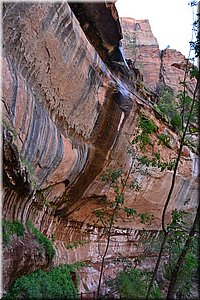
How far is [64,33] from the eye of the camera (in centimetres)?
730

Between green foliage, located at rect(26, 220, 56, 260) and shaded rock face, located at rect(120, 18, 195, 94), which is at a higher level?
shaded rock face, located at rect(120, 18, 195, 94)

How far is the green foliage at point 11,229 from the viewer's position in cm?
713

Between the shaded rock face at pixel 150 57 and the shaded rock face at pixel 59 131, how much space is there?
416 inches

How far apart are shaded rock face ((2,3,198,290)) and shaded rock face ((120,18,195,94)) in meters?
10.6

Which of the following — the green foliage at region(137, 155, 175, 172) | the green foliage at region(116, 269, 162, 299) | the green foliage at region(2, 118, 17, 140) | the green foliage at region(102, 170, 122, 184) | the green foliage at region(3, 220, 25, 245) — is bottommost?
the green foliage at region(116, 269, 162, 299)

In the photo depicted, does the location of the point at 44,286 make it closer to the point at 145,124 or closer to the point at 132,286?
the point at 132,286

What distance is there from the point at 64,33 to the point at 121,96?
3.40 m

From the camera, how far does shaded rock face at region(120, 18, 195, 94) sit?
23156 mm

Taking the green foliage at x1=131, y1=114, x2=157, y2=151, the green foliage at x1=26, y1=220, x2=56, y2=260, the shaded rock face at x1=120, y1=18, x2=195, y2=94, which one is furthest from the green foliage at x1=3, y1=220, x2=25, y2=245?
the shaded rock face at x1=120, y1=18, x2=195, y2=94

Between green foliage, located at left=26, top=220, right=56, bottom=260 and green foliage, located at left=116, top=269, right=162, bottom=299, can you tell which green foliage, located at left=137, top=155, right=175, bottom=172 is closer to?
green foliage, located at left=116, top=269, right=162, bottom=299

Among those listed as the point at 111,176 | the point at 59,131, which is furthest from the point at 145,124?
the point at 59,131

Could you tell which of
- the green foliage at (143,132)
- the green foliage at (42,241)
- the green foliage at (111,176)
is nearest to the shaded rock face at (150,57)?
the green foliage at (143,132)

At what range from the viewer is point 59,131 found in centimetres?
850

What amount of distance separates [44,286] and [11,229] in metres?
1.65
